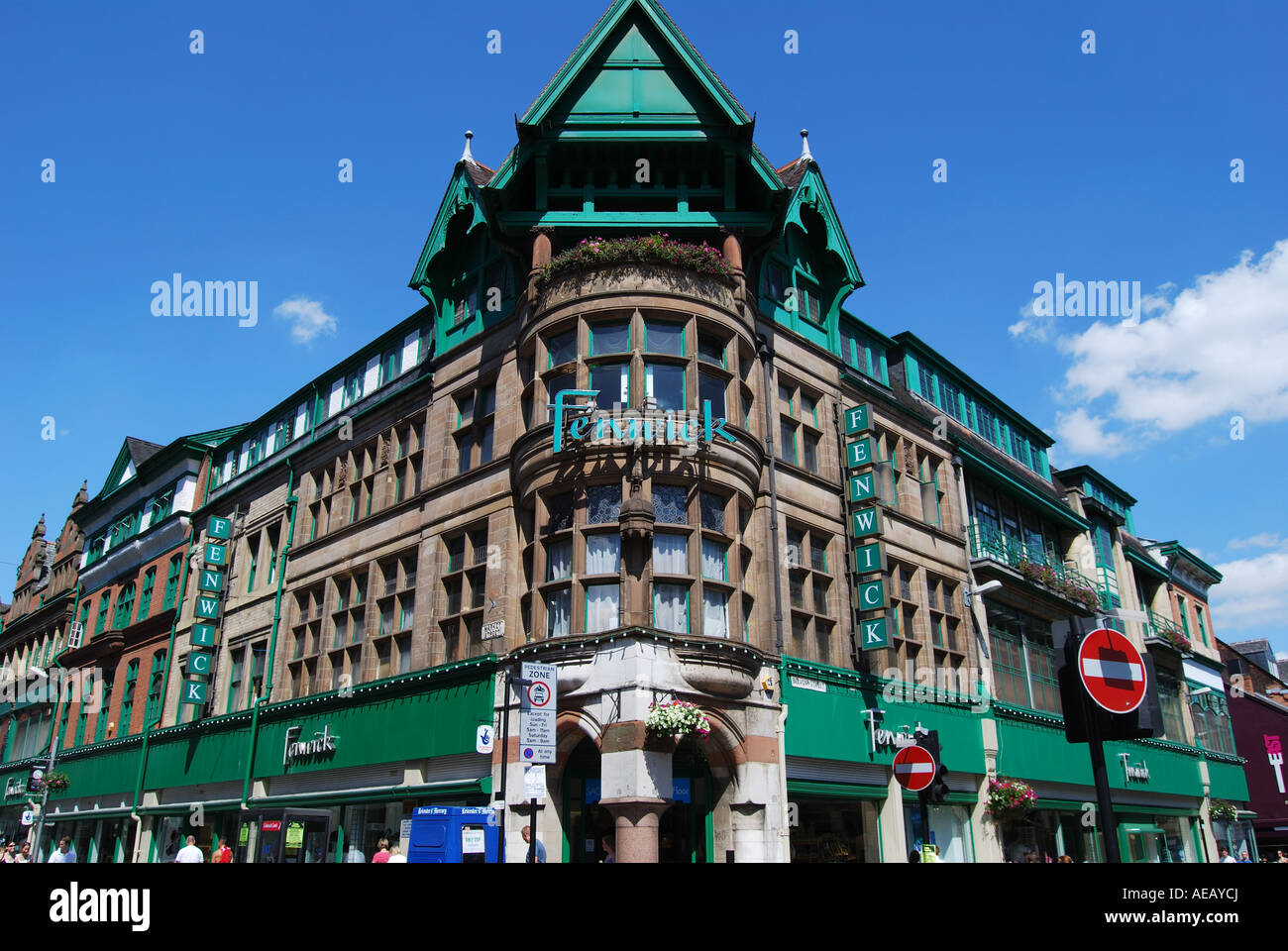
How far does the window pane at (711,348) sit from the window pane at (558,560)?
5516mm

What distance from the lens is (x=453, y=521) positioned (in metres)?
24.3

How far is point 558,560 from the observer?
20672 mm

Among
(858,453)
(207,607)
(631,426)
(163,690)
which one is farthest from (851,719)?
(163,690)

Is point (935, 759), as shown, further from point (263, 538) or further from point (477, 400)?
point (263, 538)

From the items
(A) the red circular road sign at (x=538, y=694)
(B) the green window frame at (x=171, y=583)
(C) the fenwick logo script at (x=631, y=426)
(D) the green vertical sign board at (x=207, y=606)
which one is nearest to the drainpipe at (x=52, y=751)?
(B) the green window frame at (x=171, y=583)

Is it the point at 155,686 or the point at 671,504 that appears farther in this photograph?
the point at 155,686

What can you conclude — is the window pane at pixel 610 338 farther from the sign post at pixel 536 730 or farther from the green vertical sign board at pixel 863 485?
the sign post at pixel 536 730

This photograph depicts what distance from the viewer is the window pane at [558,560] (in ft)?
67.1

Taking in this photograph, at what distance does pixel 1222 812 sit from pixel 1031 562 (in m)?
Result: 15.9

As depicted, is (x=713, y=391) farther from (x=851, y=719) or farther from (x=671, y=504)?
(x=851, y=719)
